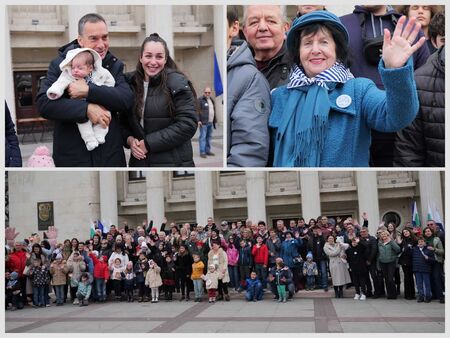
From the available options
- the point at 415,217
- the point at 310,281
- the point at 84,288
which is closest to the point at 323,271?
the point at 310,281

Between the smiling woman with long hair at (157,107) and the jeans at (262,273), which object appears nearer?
the smiling woman with long hair at (157,107)

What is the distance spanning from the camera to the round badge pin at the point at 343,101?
529 cm

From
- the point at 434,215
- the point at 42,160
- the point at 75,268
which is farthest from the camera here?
the point at 75,268

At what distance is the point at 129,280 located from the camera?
1257cm

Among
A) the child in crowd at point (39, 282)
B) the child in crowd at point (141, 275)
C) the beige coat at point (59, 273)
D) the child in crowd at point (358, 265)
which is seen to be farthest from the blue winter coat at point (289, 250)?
the child in crowd at point (39, 282)

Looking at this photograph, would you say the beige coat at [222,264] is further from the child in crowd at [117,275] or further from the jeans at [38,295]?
the jeans at [38,295]

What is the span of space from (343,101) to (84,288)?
27.9 ft

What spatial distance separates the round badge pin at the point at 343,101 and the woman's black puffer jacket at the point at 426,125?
708 mm

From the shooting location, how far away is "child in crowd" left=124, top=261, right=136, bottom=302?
12.6m

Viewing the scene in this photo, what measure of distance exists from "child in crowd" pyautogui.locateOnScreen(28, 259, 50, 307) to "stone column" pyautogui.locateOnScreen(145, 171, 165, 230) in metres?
2.29

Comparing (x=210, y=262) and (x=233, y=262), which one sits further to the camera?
(x=233, y=262)

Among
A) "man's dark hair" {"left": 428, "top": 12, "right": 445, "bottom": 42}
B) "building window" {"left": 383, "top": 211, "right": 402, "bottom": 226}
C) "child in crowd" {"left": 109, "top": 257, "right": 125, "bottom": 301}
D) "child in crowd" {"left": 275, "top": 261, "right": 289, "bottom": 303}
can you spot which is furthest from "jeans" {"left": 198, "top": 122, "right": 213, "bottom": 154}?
"building window" {"left": 383, "top": 211, "right": 402, "bottom": 226}

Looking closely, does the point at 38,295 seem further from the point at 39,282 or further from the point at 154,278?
the point at 154,278

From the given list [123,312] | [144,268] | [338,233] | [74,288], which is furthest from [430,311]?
[74,288]
